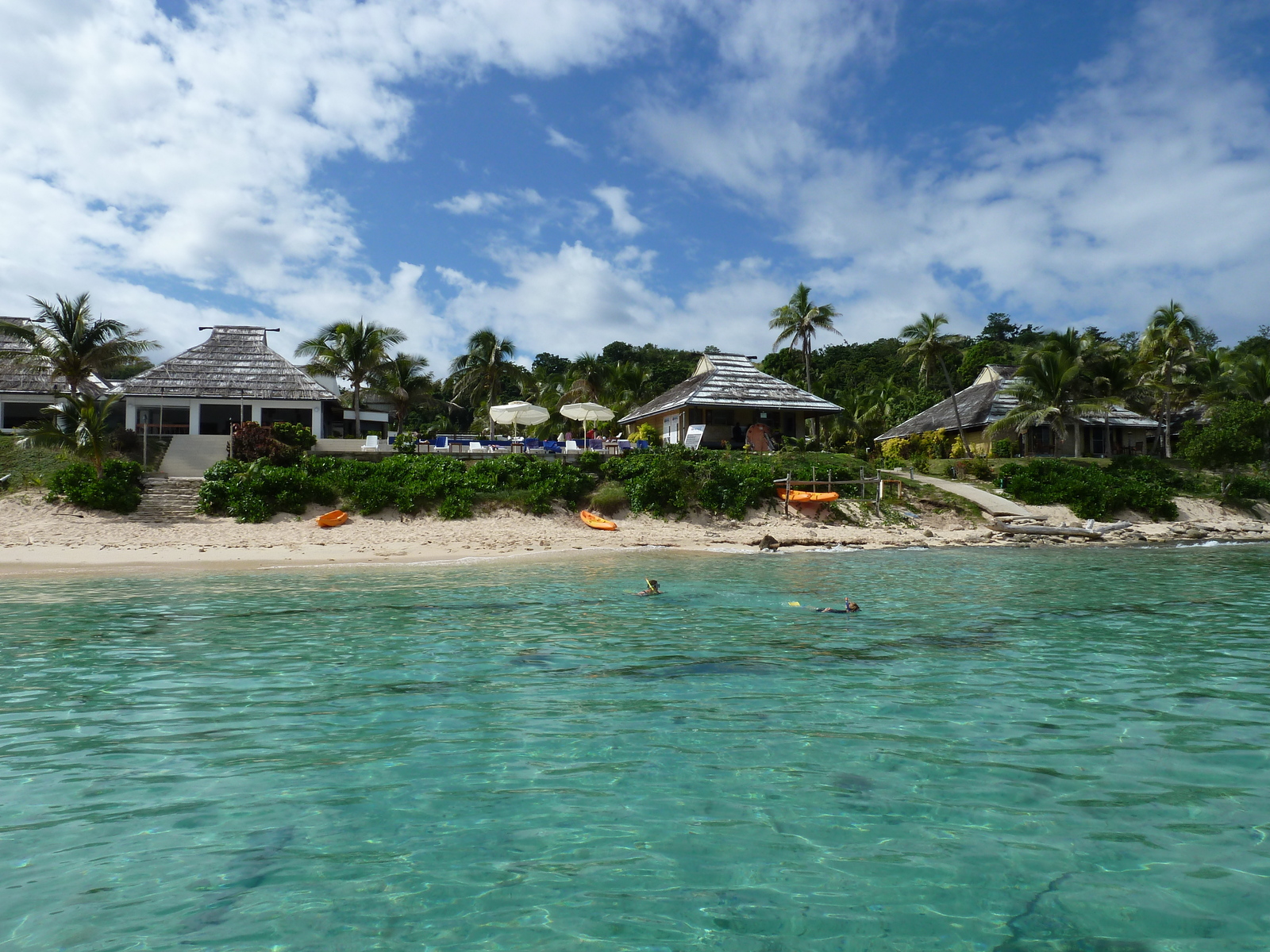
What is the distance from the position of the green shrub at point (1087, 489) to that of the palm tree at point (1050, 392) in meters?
3.56

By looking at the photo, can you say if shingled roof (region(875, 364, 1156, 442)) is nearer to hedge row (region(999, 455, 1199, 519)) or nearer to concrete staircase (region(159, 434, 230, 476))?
hedge row (region(999, 455, 1199, 519))

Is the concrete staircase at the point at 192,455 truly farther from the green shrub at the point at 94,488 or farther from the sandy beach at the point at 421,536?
the sandy beach at the point at 421,536

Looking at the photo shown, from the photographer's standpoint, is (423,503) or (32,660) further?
(423,503)

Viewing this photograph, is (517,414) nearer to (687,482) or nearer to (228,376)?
(687,482)

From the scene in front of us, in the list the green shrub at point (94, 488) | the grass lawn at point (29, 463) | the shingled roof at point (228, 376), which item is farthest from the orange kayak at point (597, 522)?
the grass lawn at point (29, 463)

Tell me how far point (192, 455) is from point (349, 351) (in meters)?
10.1

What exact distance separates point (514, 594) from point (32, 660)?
6.48 m

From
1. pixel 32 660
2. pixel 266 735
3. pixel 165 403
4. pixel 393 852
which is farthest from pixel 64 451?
pixel 393 852

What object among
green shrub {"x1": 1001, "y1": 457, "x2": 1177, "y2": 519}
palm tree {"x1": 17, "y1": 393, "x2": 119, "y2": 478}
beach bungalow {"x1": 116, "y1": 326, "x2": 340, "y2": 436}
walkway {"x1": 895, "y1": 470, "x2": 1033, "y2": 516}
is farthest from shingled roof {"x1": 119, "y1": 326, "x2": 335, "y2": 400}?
green shrub {"x1": 1001, "y1": 457, "x2": 1177, "y2": 519}

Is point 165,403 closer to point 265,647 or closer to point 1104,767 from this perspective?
point 265,647

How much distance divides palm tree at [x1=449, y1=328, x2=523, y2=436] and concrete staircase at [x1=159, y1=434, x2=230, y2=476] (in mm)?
18475

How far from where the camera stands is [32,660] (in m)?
8.03

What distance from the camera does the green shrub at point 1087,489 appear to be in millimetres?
27594

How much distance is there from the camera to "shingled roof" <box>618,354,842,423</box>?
34594 millimetres
